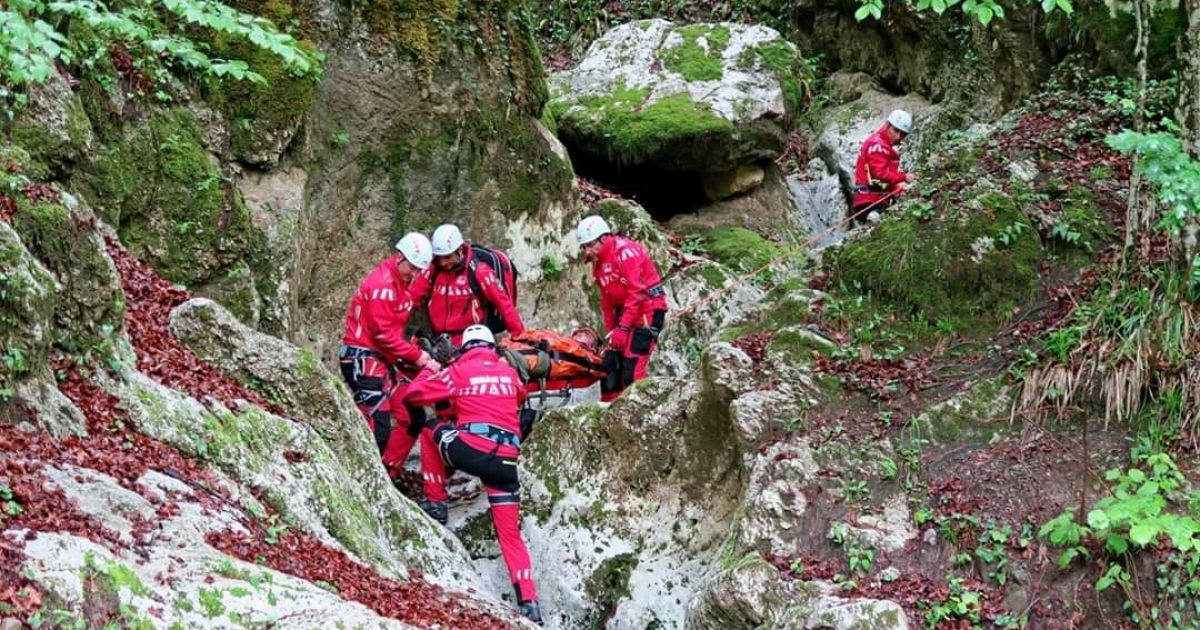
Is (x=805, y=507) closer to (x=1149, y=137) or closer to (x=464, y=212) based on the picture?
(x=1149, y=137)

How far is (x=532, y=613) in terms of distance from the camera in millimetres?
8891

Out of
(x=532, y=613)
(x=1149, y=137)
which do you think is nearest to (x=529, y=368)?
(x=532, y=613)

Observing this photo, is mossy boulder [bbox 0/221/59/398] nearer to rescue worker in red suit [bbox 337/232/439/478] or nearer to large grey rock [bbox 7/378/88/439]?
Result: large grey rock [bbox 7/378/88/439]

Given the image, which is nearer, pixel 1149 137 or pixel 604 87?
pixel 1149 137

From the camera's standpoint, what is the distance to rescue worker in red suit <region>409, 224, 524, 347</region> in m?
11.0

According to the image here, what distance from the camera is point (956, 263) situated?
10008 mm

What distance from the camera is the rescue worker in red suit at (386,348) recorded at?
9930mm

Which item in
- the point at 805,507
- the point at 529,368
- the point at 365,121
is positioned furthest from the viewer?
the point at 365,121

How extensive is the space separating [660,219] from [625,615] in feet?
29.6

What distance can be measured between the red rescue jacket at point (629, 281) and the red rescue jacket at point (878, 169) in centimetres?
397

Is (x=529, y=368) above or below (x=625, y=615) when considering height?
above

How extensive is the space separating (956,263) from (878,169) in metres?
4.33

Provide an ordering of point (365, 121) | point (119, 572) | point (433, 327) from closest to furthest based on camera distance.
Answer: point (119, 572)
point (433, 327)
point (365, 121)

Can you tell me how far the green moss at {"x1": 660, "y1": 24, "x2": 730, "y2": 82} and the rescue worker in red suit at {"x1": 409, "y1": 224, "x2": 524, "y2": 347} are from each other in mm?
6900
